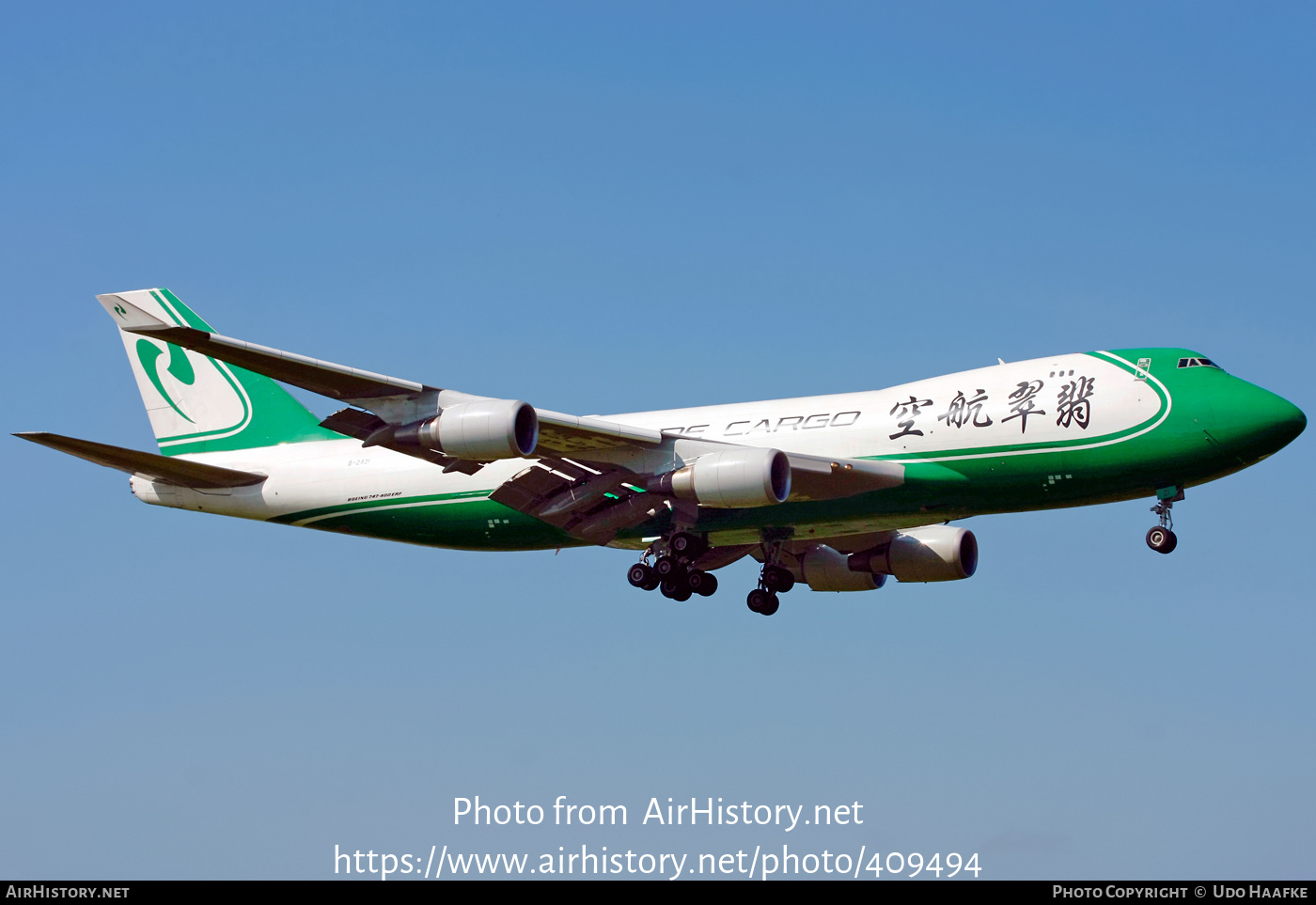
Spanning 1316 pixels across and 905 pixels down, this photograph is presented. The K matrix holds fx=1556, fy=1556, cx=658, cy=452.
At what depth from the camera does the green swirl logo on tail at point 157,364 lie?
45031mm

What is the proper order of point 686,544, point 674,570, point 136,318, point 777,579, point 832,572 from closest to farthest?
point 136,318 < point 686,544 < point 674,570 < point 777,579 < point 832,572

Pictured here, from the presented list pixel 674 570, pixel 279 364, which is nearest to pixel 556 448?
pixel 674 570

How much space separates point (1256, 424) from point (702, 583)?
14.1m

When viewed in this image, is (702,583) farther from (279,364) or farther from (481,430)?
(279,364)

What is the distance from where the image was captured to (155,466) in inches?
1594

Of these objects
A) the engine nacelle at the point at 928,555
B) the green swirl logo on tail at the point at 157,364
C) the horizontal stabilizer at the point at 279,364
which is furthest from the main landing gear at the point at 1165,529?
the green swirl logo on tail at the point at 157,364

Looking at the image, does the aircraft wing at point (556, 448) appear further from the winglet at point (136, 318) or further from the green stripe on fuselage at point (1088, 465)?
the green stripe on fuselage at point (1088, 465)

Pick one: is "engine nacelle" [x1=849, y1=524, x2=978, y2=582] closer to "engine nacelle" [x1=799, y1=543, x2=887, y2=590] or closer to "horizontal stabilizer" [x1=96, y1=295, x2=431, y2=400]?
"engine nacelle" [x1=799, y1=543, x2=887, y2=590]

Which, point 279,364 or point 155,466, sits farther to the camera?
point 155,466

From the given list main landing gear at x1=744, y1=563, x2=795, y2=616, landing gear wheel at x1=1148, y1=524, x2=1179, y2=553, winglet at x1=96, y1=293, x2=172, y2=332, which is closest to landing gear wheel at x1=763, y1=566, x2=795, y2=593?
main landing gear at x1=744, y1=563, x2=795, y2=616

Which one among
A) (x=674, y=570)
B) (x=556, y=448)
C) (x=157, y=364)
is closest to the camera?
(x=556, y=448)

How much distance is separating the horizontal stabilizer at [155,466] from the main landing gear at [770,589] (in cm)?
1388

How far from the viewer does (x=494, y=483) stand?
132 feet

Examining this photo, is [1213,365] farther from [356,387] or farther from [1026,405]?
[356,387]
